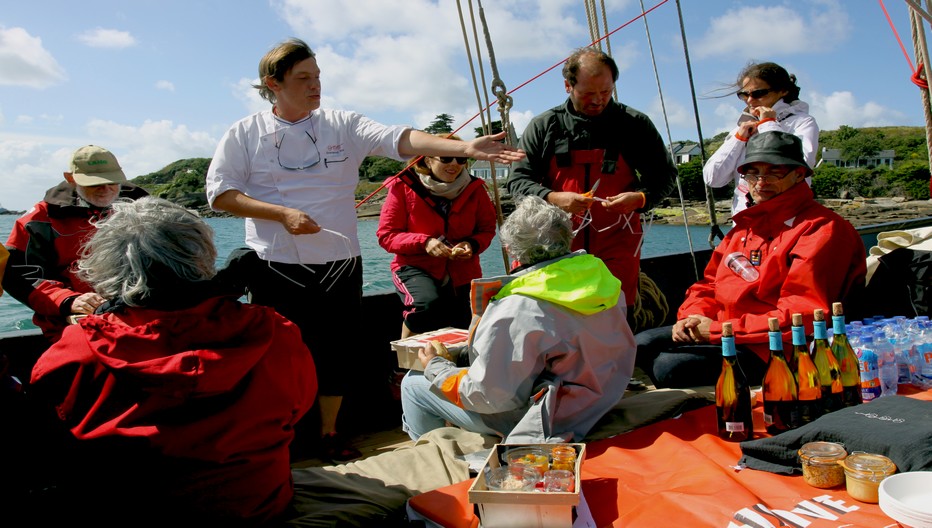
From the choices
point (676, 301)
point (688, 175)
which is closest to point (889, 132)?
point (688, 175)

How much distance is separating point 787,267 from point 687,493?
123 cm

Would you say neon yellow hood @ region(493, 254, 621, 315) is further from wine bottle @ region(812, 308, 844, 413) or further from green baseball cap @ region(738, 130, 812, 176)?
green baseball cap @ region(738, 130, 812, 176)

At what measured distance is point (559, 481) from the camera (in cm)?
180

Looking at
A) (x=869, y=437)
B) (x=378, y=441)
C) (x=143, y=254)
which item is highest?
(x=143, y=254)

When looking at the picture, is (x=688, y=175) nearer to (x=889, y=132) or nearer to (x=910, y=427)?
(x=910, y=427)

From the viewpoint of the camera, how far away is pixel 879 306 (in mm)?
3084

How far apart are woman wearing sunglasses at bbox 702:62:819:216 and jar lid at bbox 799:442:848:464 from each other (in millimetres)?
1655

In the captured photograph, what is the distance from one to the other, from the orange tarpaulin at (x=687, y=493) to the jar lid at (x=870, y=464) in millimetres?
79

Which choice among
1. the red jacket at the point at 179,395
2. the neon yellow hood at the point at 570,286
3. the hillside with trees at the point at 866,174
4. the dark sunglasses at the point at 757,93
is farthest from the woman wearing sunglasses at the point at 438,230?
the hillside with trees at the point at 866,174

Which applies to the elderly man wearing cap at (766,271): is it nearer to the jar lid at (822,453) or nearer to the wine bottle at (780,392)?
the wine bottle at (780,392)

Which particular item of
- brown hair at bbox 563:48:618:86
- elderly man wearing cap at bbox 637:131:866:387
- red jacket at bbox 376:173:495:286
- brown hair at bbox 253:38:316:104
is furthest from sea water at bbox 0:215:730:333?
brown hair at bbox 563:48:618:86

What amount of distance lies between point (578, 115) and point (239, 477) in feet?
7.86

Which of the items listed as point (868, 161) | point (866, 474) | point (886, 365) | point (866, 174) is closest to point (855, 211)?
point (866, 174)

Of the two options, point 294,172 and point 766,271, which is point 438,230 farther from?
point 766,271
